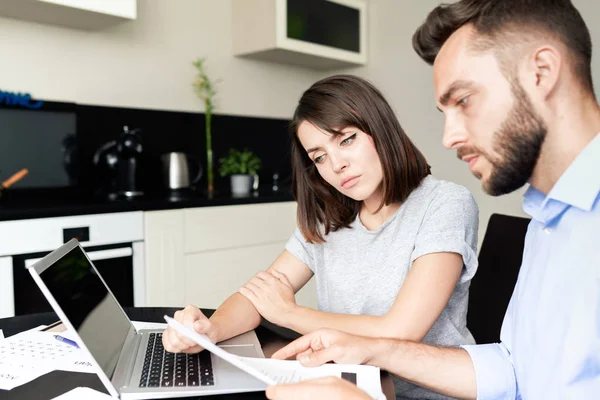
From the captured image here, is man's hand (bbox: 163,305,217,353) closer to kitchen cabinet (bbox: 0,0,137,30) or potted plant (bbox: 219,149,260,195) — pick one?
kitchen cabinet (bbox: 0,0,137,30)

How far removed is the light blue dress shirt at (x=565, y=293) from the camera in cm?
73

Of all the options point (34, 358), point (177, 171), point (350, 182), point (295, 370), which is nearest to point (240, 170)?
→ point (177, 171)

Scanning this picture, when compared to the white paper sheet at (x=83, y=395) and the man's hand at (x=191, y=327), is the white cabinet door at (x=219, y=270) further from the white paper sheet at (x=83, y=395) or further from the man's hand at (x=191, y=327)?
the white paper sheet at (x=83, y=395)

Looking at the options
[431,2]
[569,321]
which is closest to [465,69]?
[569,321]

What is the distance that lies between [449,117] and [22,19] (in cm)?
228

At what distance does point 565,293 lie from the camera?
0.76 metres

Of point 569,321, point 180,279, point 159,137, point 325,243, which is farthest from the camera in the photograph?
point 159,137

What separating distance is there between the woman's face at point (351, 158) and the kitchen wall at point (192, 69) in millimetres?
1760

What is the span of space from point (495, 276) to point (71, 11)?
2.04 meters

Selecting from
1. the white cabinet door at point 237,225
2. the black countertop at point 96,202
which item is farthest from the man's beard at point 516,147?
the white cabinet door at point 237,225

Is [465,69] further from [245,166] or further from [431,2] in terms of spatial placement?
[431,2]

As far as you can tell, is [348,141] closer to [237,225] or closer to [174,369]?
[174,369]

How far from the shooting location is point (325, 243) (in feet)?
4.63

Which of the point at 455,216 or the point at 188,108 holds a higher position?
the point at 188,108
